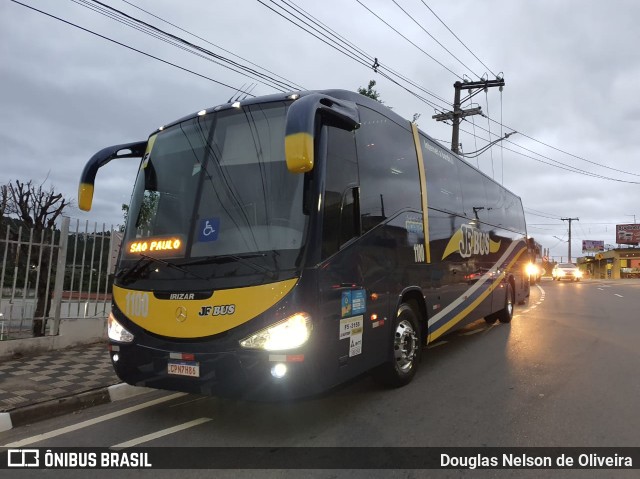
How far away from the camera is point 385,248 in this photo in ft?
16.1

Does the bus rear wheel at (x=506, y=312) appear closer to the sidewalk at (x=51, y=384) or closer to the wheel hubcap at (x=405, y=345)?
the wheel hubcap at (x=405, y=345)

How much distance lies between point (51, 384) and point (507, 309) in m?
9.42

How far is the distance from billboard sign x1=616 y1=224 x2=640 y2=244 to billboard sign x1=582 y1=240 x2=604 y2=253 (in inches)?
869

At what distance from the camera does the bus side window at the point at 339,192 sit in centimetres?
400

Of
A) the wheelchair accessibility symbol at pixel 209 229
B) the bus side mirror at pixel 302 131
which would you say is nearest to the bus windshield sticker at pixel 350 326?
the wheelchair accessibility symbol at pixel 209 229

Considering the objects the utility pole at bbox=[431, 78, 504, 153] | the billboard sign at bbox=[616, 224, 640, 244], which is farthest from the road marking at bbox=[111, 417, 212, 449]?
the billboard sign at bbox=[616, 224, 640, 244]

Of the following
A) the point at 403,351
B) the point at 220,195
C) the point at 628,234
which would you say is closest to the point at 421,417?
the point at 403,351

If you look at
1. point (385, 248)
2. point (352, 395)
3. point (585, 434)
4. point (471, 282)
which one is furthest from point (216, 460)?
point (471, 282)

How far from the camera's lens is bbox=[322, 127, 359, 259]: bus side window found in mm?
4004

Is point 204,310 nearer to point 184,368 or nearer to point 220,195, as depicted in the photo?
point 184,368

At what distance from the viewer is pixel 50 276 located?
291 inches

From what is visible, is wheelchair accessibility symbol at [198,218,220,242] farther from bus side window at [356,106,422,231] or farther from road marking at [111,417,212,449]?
road marking at [111,417,212,449]

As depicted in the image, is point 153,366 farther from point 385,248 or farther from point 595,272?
point 595,272

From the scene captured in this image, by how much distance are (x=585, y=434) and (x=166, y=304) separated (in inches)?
153
